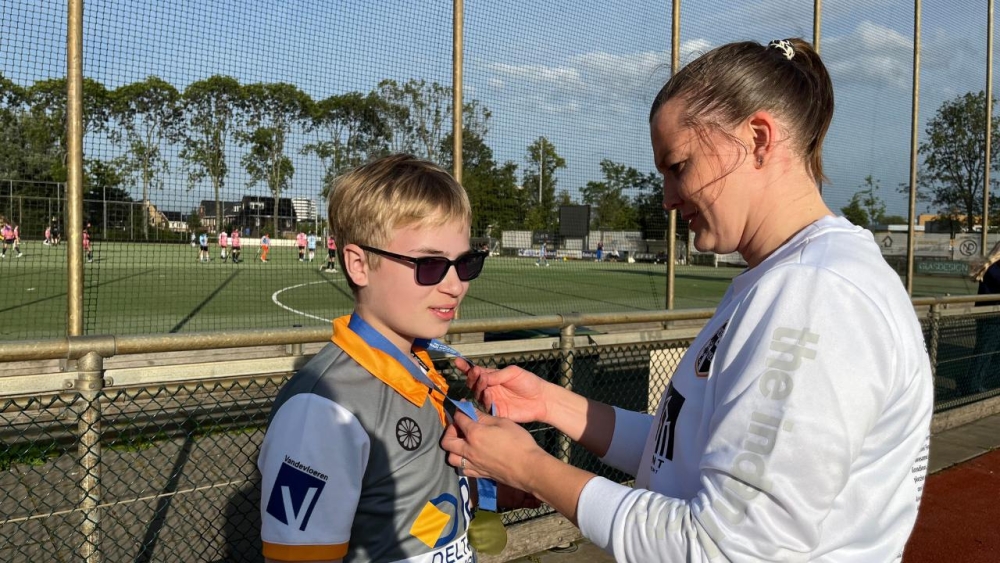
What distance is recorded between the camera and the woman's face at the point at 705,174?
4.49 feet

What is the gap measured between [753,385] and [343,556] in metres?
0.95

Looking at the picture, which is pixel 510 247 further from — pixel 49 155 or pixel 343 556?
pixel 343 556

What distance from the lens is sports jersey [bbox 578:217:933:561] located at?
1.07 m

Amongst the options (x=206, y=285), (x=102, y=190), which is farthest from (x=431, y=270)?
(x=206, y=285)

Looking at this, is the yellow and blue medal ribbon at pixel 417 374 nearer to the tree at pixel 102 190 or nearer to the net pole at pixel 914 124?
the tree at pixel 102 190

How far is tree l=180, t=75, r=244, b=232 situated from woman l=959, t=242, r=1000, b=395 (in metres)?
7.43

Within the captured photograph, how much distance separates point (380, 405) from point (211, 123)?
3.47 m

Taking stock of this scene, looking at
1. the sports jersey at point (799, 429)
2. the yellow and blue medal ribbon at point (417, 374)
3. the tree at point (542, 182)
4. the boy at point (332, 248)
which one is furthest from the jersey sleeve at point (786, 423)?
the tree at point (542, 182)

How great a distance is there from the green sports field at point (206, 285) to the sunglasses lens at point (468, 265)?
66 centimetres

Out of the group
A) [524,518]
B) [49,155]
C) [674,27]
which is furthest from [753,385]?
[674,27]

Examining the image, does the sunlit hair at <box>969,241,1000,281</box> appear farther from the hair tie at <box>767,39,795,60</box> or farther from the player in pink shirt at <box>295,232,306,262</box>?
the hair tie at <box>767,39,795,60</box>

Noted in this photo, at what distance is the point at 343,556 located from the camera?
150 cm

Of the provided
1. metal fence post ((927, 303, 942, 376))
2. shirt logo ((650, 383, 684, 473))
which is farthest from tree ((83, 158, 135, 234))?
metal fence post ((927, 303, 942, 376))

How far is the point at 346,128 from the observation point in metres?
4.56
